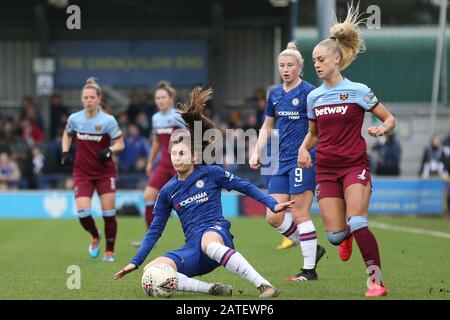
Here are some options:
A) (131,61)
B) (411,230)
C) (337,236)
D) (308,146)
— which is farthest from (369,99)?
(131,61)

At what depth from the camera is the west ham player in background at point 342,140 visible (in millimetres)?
7832

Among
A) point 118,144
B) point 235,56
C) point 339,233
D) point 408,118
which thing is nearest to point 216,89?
point 235,56

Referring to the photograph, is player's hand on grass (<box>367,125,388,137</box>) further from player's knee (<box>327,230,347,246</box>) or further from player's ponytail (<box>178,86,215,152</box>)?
player's ponytail (<box>178,86,215,152</box>)

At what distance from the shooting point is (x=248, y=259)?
11.5 metres

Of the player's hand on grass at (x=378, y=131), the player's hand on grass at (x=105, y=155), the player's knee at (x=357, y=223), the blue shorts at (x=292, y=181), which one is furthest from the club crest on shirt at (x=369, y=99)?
the player's hand on grass at (x=105, y=155)

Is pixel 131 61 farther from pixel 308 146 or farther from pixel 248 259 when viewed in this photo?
pixel 308 146

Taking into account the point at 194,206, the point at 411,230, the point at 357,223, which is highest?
the point at 194,206

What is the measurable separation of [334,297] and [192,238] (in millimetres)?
1230

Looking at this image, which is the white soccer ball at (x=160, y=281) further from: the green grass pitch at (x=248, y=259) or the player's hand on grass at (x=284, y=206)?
the player's hand on grass at (x=284, y=206)

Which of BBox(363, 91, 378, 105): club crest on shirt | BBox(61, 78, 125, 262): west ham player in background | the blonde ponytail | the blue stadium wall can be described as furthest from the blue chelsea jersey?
the blue stadium wall

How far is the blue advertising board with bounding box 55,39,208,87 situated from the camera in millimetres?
28719

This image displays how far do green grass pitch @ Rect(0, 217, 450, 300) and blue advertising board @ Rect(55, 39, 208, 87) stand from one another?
11.3m

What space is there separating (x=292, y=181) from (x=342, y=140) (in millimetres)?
1823

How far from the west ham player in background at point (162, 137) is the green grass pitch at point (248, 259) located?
2.46 ft
